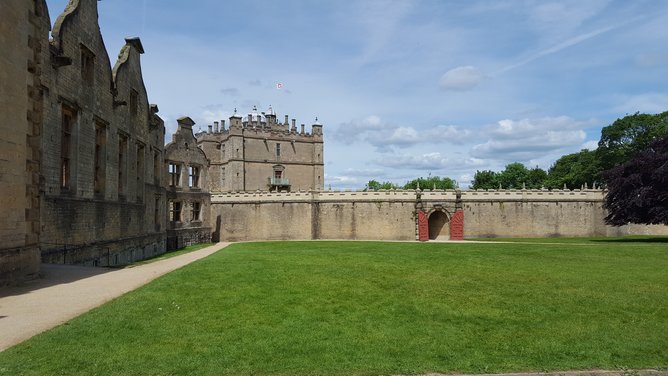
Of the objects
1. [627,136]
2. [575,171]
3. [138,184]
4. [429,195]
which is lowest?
[429,195]

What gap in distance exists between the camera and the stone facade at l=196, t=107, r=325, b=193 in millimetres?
60375

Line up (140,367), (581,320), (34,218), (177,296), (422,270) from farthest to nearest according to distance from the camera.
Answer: (422,270) < (34,218) < (177,296) < (581,320) < (140,367)

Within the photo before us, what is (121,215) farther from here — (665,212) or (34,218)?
(665,212)

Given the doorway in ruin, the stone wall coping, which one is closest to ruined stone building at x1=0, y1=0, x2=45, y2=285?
the stone wall coping

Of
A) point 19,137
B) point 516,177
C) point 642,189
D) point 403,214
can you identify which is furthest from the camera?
point 516,177

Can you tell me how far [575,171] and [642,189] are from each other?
106ft

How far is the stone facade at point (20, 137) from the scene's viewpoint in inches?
438

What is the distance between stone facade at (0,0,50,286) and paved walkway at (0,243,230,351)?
80 cm

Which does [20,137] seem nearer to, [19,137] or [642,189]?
[19,137]

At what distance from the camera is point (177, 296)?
1070cm

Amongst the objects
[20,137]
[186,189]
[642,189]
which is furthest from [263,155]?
[20,137]

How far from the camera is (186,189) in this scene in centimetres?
3922

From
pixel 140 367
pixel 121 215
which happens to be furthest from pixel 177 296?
pixel 121 215

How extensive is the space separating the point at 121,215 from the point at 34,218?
36.9 feet
